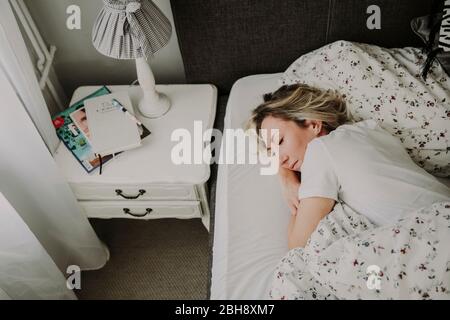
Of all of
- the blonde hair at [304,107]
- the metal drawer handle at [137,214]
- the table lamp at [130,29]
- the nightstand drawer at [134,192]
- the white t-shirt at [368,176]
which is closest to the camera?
the white t-shirt at [368,176]

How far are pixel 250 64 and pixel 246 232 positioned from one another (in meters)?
0.63

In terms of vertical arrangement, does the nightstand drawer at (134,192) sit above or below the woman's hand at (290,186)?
below

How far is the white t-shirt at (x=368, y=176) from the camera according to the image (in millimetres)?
972

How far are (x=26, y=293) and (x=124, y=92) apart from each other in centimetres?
71

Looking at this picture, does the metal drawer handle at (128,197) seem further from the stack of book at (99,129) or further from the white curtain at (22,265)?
the white curtain at (22,265)

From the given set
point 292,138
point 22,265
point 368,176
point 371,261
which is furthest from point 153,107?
point 371,261

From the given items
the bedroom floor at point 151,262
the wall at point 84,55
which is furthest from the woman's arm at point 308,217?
the wall at point 84,55

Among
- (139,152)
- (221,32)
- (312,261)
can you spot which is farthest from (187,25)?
(312,261)

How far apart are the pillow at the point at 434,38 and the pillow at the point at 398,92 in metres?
0.02

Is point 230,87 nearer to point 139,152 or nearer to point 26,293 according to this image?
point 139,152

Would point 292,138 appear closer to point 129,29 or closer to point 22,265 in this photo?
point 129,29

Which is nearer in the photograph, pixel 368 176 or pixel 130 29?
pixel 368 176

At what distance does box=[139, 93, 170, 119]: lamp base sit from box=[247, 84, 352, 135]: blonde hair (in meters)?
0.31

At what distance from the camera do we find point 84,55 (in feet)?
5.12
